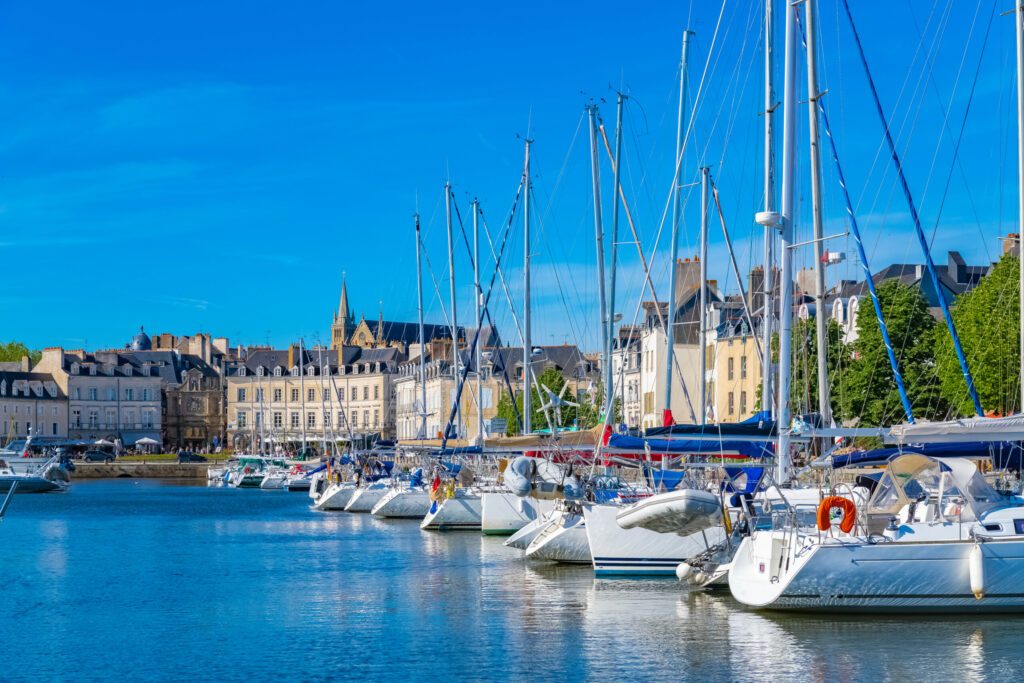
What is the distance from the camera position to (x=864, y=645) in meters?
24.5

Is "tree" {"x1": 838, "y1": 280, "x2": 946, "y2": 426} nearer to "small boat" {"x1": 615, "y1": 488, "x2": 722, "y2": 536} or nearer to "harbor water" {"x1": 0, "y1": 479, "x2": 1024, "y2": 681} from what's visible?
"harbor water" {"x1": 0, "y1": 479, "x2": 1024, "y2": 681}

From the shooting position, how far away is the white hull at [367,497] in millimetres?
69000

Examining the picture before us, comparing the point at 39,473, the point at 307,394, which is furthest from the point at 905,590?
the point at 307,394

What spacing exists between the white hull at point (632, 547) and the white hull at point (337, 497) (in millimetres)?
40808

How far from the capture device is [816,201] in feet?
119

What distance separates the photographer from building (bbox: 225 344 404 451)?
170 metres

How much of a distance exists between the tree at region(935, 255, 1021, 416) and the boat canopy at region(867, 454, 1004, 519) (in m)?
19.7

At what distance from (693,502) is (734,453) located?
7.35 meters

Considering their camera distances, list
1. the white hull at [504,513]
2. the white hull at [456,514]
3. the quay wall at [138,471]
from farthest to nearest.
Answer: the quay wall at [138,471]
the white hull at [456,514]
the white hull at [504,513]

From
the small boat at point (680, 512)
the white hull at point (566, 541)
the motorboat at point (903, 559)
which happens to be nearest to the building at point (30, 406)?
the white hull at point (566, 541)

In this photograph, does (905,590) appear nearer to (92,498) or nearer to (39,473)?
(92,498)

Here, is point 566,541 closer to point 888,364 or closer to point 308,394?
point 888,364

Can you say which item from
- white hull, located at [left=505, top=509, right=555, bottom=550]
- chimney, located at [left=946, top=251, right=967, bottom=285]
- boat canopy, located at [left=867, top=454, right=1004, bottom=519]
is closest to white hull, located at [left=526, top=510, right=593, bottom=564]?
white hull, located at [left=505, top=509, right=555, bottom=550]

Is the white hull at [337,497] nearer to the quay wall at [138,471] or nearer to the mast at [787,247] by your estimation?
the mast at [787,247]
